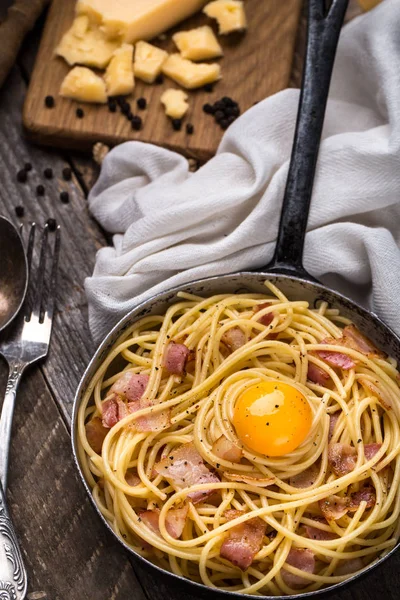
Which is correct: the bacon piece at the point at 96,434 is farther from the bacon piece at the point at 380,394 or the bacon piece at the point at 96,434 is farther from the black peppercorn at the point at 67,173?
the black peppercorn at the point at 67,173

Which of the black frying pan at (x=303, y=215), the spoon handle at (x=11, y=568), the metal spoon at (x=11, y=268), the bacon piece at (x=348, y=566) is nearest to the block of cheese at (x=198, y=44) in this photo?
the black frying pan at (x=303, y=215)

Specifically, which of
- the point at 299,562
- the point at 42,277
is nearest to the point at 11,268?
the point at 42,277

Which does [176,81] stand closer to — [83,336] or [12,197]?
[12,197]

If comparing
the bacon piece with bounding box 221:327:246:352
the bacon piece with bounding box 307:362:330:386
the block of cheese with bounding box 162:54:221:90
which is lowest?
the bacon piece with bounding box 307:362:330:386

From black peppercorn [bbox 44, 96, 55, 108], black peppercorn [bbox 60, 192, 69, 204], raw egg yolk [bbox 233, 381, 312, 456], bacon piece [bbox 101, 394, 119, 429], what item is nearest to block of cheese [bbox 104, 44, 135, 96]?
black peppercorn [bbox 44, 96, 55, 108]

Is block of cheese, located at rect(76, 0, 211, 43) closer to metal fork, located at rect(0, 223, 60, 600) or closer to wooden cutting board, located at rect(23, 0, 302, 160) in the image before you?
wooden cutting board, located at rect(23, 0, 302, 160)

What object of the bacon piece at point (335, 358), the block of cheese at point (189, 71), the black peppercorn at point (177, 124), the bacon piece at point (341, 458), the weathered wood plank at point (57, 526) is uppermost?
the block of cheese at point (189, 71)

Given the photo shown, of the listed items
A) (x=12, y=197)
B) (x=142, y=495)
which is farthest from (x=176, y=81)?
(x=142, y=495)
